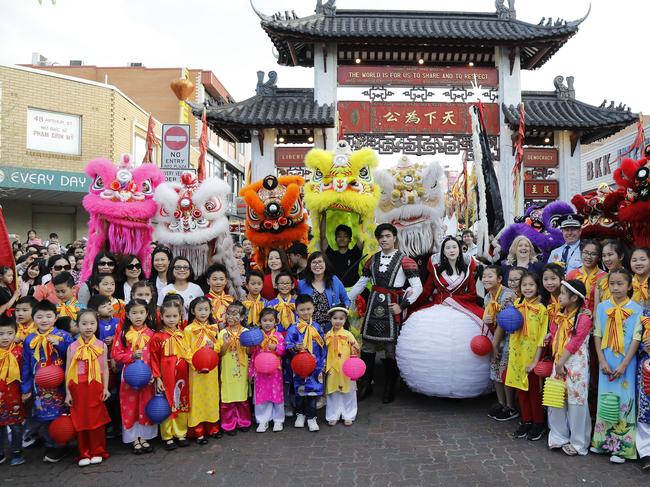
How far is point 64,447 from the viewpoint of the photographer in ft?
11.9

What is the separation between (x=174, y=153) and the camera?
6.23m

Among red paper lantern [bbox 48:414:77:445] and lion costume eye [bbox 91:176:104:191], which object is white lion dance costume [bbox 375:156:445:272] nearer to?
lion costume eye [bbox 91:176:104:191]

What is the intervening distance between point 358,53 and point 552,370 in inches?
351

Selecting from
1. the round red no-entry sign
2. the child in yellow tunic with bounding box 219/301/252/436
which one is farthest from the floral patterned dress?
the round red no-entry sign

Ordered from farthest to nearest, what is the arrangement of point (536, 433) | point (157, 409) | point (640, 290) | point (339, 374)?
point (339, 374) → point (536, 433) → point (157, 409) → point (640, 290)

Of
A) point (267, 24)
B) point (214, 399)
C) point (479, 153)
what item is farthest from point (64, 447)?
point (267, 24)

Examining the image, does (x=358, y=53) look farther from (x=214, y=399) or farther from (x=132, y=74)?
(x=132, y=74)

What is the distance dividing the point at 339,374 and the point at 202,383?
3.80 ft

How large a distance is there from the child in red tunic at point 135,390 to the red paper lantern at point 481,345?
2661mm

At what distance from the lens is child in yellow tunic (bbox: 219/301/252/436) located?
397 centimetres

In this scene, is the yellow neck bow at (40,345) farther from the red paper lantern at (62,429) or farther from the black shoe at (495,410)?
the black shoe at (495,410)

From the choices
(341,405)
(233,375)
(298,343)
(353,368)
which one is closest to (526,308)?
(353,368)

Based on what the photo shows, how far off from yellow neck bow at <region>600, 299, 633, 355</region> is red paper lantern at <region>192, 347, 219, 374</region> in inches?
113

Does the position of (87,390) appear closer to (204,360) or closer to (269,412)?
(204,360)
